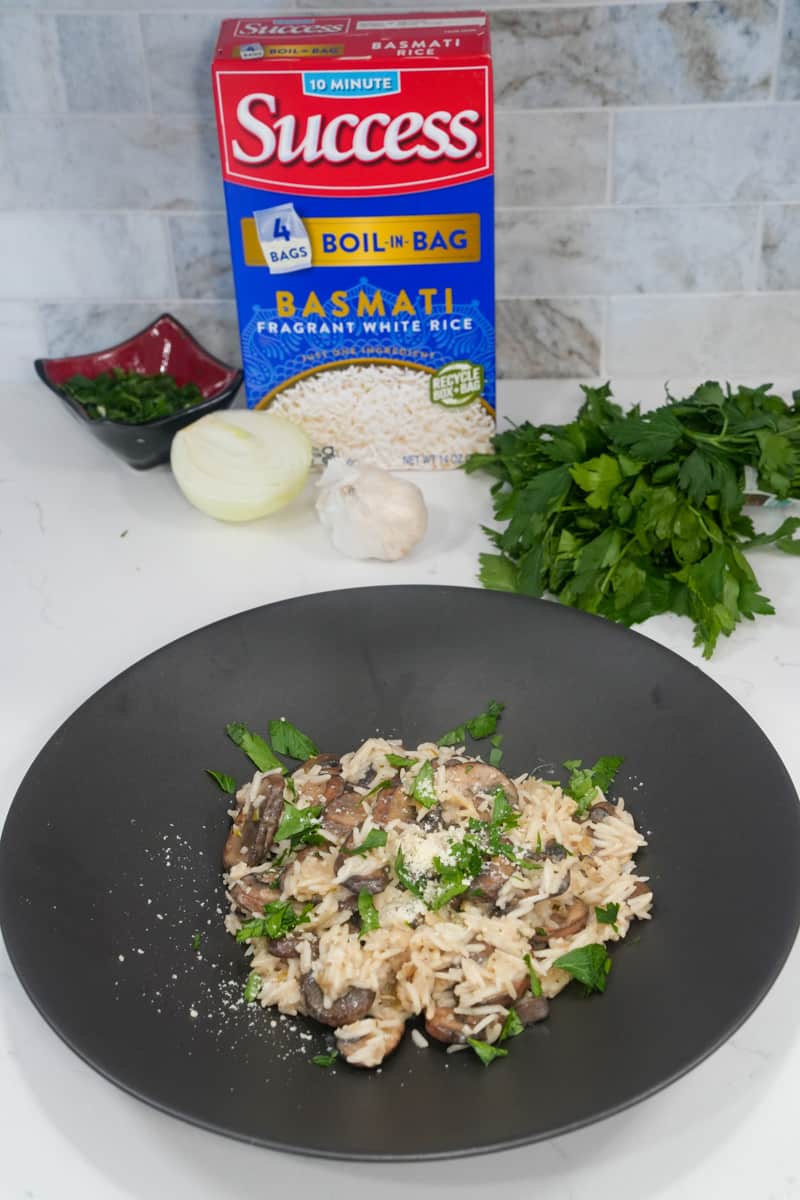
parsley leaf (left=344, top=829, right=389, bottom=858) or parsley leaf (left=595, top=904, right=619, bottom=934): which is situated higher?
parsley leaf (left=344, top=829, right=389, bottom=858)

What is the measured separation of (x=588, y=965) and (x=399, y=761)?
26 centimetres

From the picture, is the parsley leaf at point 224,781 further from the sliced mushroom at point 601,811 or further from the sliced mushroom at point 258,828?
the sliced mushroom at point 601,811

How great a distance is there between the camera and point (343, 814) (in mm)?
1033

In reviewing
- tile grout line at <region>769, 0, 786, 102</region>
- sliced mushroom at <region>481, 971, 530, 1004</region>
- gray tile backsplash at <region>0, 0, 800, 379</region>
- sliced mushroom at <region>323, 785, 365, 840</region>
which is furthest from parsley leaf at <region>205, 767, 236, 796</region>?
tile grout line at <region>769, 0, 786, 102</region>

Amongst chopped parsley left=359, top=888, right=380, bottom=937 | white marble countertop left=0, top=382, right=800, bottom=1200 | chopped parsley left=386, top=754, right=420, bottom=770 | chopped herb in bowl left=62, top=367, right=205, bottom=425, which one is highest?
chopped herb in bowl left=62, top=367, right=205, bottom=425

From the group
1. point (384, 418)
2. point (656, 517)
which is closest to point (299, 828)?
point (656, 517)

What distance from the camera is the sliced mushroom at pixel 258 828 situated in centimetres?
103

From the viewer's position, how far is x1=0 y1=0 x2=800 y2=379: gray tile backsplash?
1.63 metres

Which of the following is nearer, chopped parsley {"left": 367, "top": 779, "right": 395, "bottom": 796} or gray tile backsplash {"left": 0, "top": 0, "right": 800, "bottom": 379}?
chopped parsley {"left": 367, "top": 779, "right": 395, "bottom": 796}

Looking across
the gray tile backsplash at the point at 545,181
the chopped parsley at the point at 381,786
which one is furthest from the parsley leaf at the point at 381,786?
the gray tile backsplash at the point at 545,181

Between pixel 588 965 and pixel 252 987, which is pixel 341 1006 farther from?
pixel 588 965

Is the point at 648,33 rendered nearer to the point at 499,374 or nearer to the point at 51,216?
the point at 499,374

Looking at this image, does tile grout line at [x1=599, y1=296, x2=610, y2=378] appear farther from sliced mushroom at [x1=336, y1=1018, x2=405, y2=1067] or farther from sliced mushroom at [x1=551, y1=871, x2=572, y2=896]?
sliced mushroom at [x1=336, y1=1018, x2=405, y2=1067]

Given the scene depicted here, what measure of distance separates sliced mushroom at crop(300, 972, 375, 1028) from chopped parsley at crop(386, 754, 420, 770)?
0.77 ft
